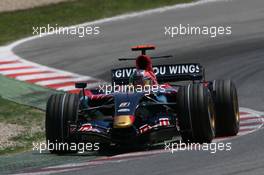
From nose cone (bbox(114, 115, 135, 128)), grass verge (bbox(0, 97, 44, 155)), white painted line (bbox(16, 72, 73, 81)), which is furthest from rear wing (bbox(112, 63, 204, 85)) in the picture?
white painted line (bbox(16, 72, 73, 81))

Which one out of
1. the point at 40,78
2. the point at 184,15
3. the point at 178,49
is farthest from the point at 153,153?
the point at 184,15

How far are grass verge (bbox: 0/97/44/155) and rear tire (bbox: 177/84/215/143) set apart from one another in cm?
346

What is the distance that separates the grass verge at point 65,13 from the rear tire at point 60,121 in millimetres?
13256

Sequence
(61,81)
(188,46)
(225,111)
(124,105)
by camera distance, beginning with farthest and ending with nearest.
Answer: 1. (188,46)
2. (61,81)
3. (225,111)
4. (124,105)

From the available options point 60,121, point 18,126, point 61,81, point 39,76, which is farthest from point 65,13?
point 60,121

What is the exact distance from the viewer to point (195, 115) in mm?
15297

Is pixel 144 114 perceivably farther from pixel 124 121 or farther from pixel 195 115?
pixel 195 115

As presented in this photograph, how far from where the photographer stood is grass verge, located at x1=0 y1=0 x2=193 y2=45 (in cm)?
3017

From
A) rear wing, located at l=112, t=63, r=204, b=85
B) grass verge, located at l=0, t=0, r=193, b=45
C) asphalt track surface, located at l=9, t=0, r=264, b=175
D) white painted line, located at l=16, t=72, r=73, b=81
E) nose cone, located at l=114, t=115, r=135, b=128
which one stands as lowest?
nose cone, located at l=114, t=115, r=135, b=128

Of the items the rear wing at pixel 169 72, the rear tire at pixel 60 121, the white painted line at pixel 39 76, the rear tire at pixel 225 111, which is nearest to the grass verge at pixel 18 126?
the rear tire at pixel 60 121

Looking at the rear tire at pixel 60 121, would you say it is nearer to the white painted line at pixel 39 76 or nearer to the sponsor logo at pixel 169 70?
the sponsor logo at pixel 169 70

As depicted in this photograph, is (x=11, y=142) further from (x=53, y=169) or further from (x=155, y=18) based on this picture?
(x=155, y=18)

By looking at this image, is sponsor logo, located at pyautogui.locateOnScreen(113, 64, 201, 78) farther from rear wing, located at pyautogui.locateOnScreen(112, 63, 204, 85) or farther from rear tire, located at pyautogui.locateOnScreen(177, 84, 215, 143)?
rear tire, located at pyautogui.locateOnScreen(177, 84, 215, 143)

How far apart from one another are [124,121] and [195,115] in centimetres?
109
